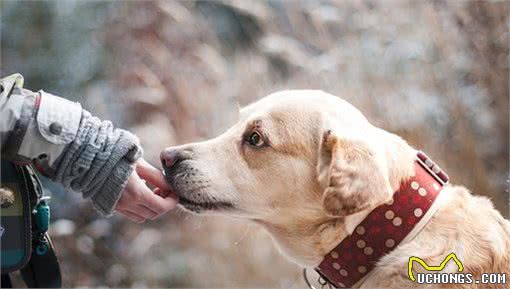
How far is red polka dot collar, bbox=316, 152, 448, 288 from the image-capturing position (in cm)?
133

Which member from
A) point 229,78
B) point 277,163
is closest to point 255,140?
point 277,163

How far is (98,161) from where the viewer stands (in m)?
1.33

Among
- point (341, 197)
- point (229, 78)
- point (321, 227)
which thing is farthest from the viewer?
point (229, 78)

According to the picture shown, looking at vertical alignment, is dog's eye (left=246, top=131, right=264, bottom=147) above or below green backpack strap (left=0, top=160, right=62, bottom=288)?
above

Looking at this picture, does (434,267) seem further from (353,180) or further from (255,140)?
(255,140)

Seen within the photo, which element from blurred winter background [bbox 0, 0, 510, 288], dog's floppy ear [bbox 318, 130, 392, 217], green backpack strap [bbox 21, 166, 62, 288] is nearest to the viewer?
dog's floppy ear [bbox 318, 130, 392, 217]

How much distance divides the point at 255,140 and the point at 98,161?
14.5 inches

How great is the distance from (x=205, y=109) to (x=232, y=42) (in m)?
0.33

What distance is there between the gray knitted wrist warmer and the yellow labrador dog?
156mm

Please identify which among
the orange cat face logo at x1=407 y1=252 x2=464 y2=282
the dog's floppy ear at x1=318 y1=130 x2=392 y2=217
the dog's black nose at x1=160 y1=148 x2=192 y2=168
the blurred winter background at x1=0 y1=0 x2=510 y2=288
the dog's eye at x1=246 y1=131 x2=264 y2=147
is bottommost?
the blurred winter background at x1=0 y1=0 x2=510 y2=288

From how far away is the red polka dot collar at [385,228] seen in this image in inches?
52.5

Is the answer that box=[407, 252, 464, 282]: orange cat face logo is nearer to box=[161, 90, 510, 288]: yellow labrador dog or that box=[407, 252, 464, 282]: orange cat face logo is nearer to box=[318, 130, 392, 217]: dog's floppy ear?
box=[161, 90, 510, 288]: yellow labrador dog

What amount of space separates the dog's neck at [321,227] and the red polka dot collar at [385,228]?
0.06 feet

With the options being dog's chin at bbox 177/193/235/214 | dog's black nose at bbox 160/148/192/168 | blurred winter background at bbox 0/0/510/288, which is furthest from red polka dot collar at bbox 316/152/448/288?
blurred winter background at bbox 0/0/510/288
